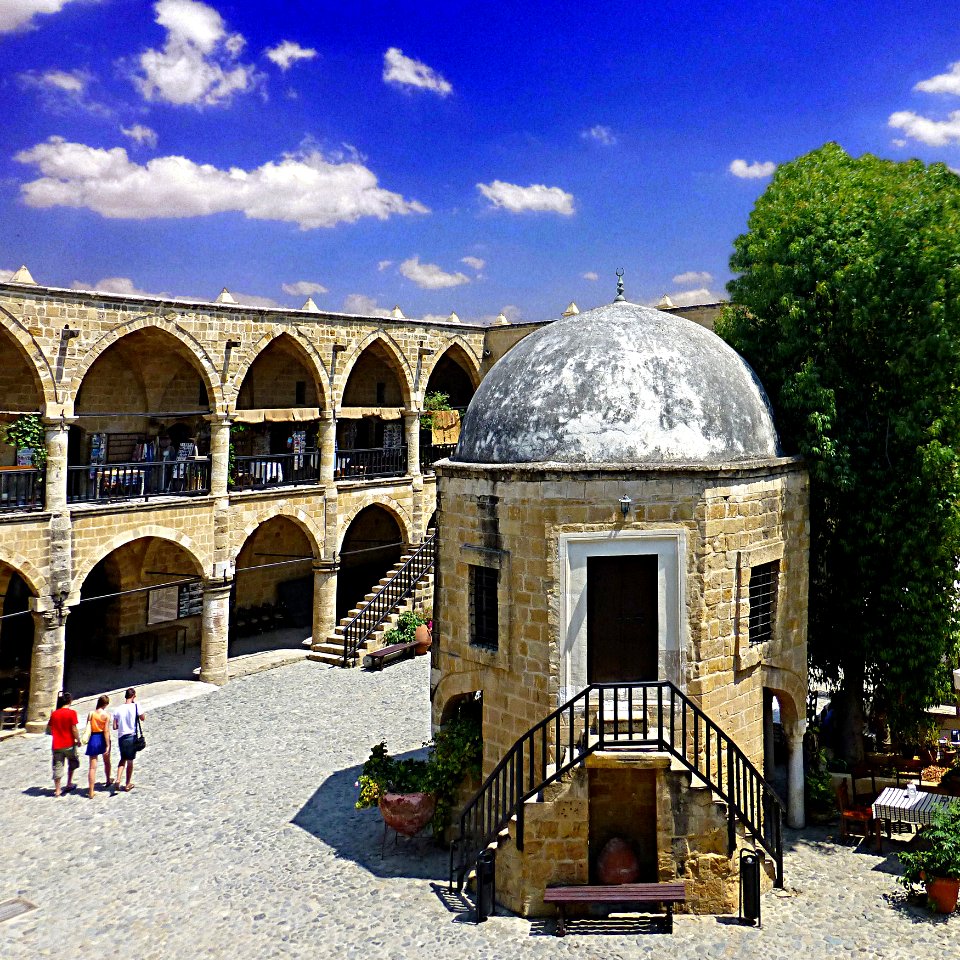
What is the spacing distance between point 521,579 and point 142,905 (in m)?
5.79

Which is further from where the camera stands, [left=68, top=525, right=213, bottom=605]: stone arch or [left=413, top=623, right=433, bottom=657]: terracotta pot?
[left=413, top=623, right=433, bottom=657]: terracotta pot

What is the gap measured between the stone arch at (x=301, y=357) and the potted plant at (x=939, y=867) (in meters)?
15.6

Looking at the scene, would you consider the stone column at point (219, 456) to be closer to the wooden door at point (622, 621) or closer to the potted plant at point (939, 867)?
the wooden door at point (622, 621)

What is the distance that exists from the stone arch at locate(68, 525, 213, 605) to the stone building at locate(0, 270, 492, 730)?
0.04 m

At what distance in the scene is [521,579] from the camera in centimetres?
983

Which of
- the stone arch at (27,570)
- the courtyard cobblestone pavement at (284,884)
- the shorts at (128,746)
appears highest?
the stone arch at (27,570)

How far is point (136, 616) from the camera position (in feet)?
70.5

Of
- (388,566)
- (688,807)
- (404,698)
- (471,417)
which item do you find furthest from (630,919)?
(388,566)

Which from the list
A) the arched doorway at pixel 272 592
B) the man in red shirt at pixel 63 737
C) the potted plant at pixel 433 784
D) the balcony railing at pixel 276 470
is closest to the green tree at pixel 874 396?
the potted plant at pixel 433 784

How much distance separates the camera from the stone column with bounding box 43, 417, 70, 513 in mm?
16141

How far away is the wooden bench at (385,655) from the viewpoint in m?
20.0

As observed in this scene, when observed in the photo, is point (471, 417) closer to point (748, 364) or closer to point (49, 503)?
point (748, 364)

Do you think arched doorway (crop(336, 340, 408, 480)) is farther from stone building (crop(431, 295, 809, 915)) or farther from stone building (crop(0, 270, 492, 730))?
stone building (crop(431, 295, 809, 915))

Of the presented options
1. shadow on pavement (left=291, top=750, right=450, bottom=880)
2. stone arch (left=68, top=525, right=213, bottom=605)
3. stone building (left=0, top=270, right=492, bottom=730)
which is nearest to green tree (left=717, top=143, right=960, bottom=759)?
shadow on pavement (left=291, top=750, right=450, bottom=880)
